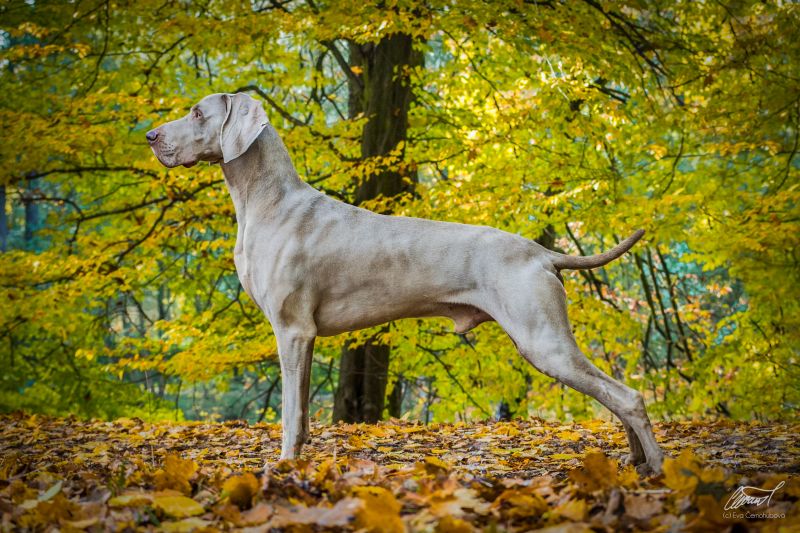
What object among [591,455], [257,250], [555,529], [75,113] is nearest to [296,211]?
[257,250]

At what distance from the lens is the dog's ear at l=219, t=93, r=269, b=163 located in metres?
4.32

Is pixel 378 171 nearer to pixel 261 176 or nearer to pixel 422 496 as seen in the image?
pixel 261 176

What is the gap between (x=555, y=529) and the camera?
7.01ft

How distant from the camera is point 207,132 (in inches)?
174

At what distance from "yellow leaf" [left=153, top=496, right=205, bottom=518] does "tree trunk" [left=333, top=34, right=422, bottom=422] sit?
5699mm

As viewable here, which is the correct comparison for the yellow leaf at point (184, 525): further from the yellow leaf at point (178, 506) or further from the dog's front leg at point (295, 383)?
the dog's front leg at point (295, 383)

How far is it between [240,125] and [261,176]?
345mm

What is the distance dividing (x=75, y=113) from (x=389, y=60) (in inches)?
161

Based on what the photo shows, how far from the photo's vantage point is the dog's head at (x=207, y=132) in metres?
4.35

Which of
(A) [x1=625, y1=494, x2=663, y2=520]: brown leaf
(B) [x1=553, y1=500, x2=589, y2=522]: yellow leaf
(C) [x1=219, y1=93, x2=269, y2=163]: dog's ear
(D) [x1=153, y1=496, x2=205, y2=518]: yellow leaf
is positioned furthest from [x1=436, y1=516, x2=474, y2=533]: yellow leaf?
(C) [x1=219, y1=93, x2=269, y2=163]: dog's ear

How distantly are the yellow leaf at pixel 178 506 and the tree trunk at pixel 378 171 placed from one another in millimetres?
5699

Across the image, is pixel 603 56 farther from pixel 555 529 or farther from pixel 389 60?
pixel 555 529

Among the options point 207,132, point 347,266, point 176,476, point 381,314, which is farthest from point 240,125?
point 176,476
